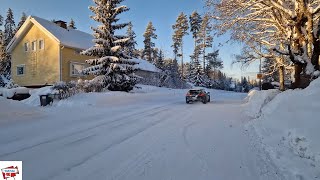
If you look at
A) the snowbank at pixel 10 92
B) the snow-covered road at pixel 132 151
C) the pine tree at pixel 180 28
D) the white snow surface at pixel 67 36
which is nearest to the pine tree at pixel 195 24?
the pine tree at pixel 180 28

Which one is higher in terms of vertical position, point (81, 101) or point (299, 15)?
point (299, 15)

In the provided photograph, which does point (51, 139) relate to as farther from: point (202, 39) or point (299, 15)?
point (202, 39)

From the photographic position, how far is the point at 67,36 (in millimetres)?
34844

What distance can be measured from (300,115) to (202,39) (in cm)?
6592

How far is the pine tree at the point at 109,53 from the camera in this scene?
1011 inches

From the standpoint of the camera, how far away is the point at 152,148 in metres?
7.25

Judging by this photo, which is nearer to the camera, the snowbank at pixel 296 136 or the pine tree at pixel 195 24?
the snowbank at pixel 296 136

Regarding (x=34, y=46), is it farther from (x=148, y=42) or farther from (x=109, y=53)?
(x=148, y=42)

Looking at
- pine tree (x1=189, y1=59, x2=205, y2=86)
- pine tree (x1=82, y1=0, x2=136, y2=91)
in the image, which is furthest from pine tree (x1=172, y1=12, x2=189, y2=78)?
pine tree (x1=82, y1=0, x2=136, y2=91)

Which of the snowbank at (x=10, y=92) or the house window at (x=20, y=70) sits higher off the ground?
the house window at (x=20, y=70)

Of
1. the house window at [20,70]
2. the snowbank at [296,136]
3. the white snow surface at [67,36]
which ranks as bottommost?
the snowbank at [296,136]

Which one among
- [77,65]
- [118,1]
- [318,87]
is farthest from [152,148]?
[77,65]

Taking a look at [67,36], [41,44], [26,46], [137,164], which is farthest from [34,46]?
[137,164]

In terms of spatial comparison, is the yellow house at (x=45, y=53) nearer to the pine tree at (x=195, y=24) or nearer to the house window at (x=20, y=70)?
the house window at (x=20, y=70)
